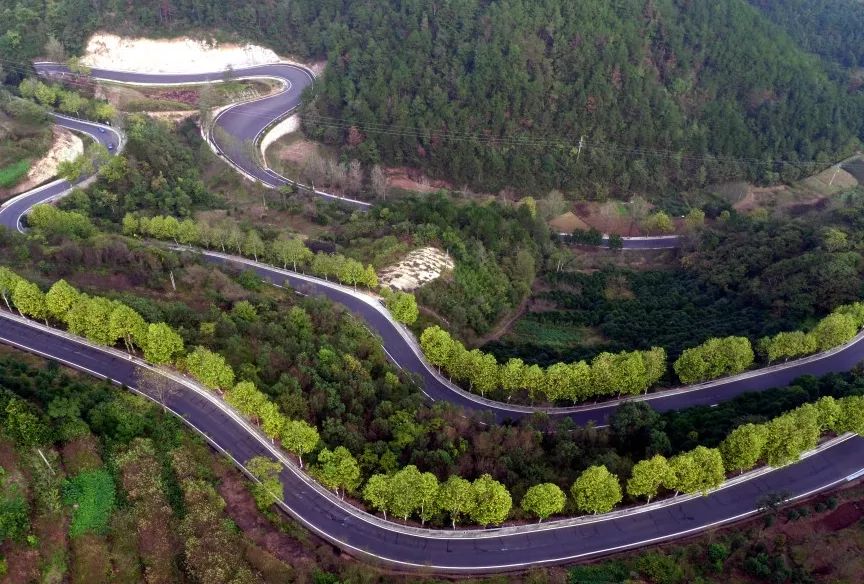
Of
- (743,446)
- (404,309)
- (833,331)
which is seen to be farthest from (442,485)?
(833,331)

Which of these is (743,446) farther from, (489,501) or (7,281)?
(7,281)

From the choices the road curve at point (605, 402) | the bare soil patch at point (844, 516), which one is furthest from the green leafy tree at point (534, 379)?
the bare soil patch at point (844, 516)

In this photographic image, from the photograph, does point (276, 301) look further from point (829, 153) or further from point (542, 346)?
point (829, 153)

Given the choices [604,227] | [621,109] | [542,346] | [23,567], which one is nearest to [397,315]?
[542,346]

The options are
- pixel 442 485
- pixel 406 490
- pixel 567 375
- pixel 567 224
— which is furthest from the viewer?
pixel 567 224

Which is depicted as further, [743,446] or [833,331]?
[833,331]

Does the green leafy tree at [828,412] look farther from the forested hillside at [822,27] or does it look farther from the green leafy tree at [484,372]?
the forested hillside at [822,27]

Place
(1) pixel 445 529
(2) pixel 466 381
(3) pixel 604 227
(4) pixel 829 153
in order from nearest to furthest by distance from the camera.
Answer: (1) pixel 445 529, (2) pixel 466 381, (3) pixel 604 227, (4) pixel 829 153
